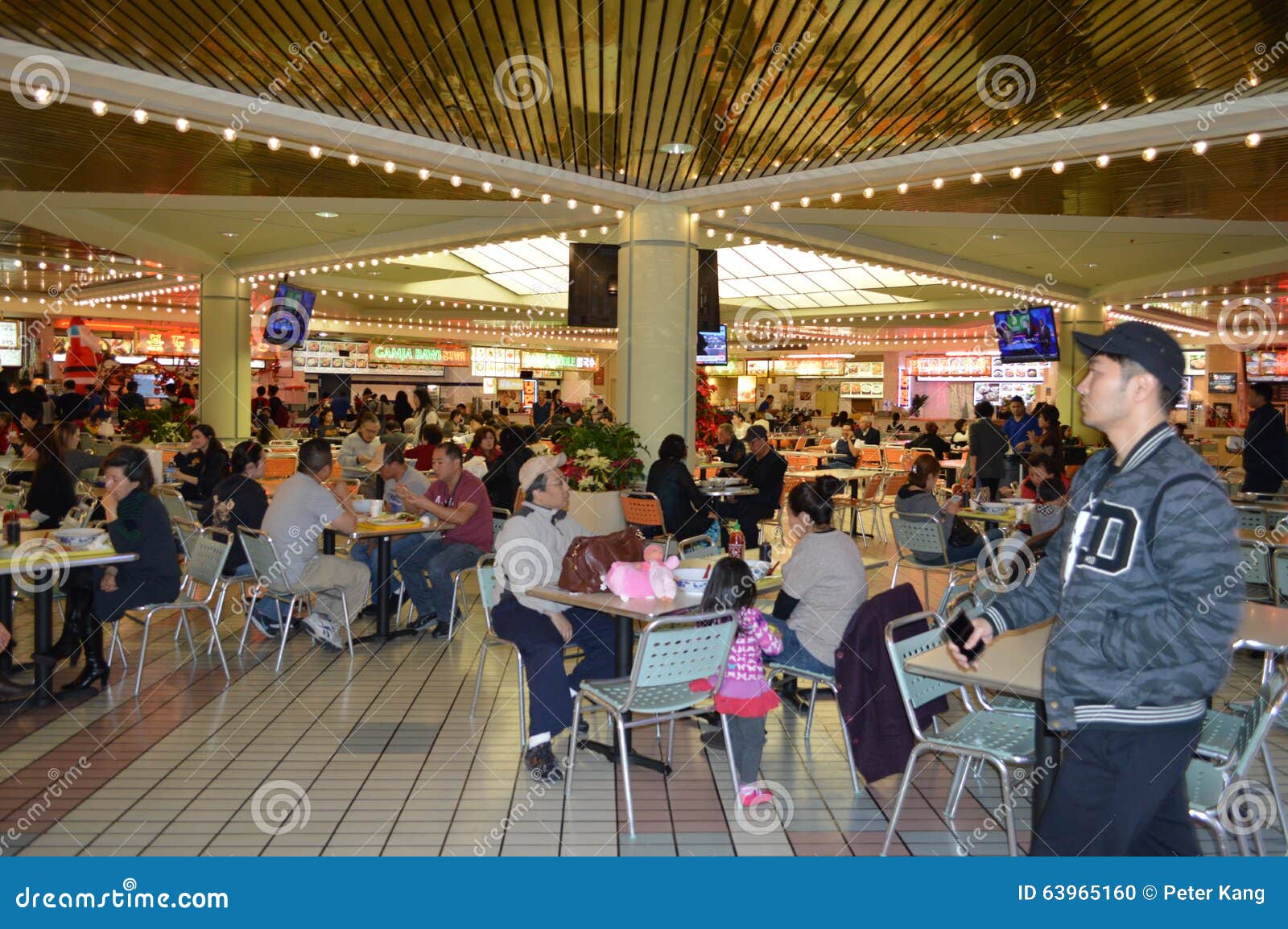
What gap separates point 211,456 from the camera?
843 centimetres

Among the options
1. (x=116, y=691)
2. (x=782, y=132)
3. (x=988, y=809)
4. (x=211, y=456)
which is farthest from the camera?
(x=211, y=456)

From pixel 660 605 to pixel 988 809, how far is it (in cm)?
155

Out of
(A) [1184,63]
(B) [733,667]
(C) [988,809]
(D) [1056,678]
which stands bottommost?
(C) [988,809]

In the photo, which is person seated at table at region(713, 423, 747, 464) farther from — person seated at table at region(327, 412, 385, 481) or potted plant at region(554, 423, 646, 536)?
person seated at table at region(327, 412, 385, 481)

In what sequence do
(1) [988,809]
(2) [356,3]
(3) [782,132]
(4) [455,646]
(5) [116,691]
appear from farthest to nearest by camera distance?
1. (3) [782,132]
2. (4) [455,646]
3. (5) [116,691]
4. (2) [356,3]
5. (1) [988,809]

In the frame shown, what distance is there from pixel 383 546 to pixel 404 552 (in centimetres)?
46

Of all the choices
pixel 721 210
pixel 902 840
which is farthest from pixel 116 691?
pixel 721 210

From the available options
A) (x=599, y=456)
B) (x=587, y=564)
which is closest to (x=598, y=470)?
(x=599, y=456)

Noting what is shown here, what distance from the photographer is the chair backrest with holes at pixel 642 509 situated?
336 inches

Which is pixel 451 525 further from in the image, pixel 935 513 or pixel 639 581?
pixel 935 513

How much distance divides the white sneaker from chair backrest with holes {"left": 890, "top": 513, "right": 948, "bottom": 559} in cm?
374

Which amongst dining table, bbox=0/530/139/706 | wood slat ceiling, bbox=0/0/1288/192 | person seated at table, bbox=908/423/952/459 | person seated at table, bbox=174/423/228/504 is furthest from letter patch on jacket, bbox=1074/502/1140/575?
person seated at table, bbox=908/423/952/459

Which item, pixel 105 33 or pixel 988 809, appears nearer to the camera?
pixel 988 809

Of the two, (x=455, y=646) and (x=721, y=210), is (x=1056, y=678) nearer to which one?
(x=455, y=646)
